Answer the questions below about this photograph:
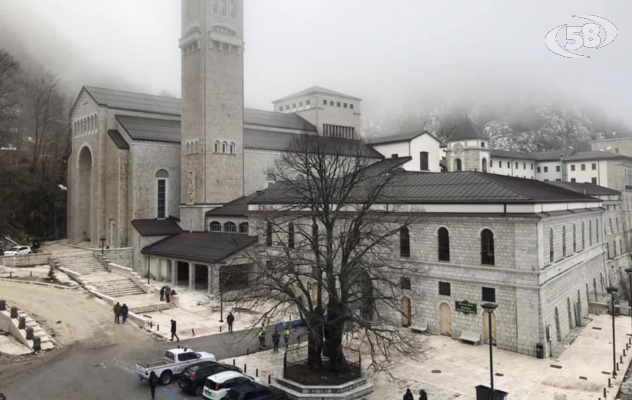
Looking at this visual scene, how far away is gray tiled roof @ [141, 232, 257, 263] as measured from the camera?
129 ft

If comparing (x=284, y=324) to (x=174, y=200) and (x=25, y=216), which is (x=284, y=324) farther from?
(x=25, y=216)

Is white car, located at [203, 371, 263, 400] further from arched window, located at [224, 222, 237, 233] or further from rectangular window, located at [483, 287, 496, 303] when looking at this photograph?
arched window, located at [224, 222, 237, 233]

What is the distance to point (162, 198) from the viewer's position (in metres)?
52.1

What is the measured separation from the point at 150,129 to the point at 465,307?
134 feet

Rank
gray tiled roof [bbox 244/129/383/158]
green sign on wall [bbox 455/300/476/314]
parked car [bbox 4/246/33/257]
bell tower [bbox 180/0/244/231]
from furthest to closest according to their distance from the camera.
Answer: gray tiled roof [bbox 244/129/383/158] < bell tower [bbox 180/0/244/231] < parked car [bbox 4/246/33/257] < green sign on wall [bbox 455/300/476/314]

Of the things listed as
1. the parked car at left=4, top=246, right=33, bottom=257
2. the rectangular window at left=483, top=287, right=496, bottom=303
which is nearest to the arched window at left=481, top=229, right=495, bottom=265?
the rectangular window at left=483, top=287, right=496, bottom=303

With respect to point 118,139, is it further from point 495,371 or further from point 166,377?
point 495,371

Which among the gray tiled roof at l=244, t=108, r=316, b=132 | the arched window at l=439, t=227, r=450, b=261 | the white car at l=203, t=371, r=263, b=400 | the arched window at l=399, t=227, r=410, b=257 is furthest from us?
the gray tiled roof at l=244, t=108, r=316, b=132

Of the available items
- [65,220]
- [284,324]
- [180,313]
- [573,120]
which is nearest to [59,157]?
[65,220]

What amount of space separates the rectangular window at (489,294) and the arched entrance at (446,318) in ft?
8.03

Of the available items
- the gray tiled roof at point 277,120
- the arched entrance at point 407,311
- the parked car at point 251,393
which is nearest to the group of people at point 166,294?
the arched entrance at point 407,311

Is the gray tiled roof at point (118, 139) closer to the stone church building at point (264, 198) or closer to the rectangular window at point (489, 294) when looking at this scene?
the stone church building at point (264, 198)

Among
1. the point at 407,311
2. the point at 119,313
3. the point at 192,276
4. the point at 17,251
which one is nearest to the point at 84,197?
the point at 17,251

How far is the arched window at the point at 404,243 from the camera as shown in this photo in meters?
30.3
